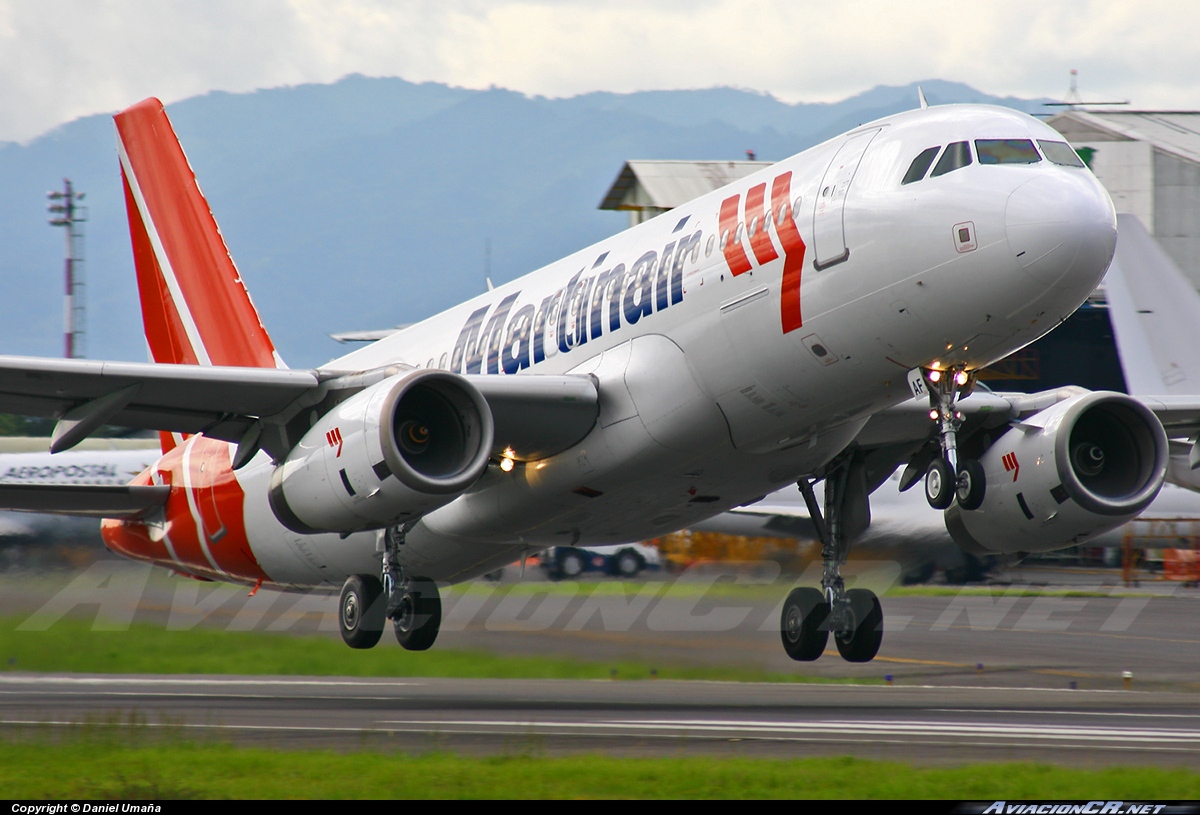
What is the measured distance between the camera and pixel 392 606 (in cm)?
1711

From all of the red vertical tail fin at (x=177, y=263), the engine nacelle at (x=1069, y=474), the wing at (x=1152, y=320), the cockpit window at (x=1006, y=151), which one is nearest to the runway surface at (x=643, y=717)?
the engine nacelle at (x=1069, y=474)

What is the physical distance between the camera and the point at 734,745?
12.9m

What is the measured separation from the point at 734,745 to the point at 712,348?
4.12 m

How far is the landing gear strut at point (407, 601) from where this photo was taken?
1708cm

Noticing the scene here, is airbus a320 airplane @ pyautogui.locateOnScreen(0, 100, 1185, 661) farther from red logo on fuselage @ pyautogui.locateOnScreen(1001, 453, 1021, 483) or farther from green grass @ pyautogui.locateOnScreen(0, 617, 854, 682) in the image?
green grass @ pyautogui.locateOnScreen(0, 617, 854, 682)

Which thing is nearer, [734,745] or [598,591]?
[734,745]

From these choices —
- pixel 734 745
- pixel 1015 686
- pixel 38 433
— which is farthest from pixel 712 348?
pixel 38 433

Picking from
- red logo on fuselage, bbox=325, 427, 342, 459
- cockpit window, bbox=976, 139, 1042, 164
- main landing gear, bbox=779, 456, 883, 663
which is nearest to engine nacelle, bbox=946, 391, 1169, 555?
main landing gear, bbox=779, 456, 883, 663

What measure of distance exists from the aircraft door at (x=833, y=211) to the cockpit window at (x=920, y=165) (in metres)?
0.60

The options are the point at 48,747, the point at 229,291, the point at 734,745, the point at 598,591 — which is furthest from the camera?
the point at 598,591

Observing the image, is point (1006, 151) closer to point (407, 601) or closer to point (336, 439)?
point (336, 439)

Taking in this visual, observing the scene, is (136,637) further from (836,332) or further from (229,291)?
(836,332)

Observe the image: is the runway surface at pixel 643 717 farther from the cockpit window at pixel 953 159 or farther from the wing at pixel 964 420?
the cockpit window at pixel 953 159

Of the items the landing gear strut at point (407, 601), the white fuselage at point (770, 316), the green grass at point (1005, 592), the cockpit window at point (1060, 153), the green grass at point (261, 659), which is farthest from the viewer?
the green grass at point (1005, 592)
